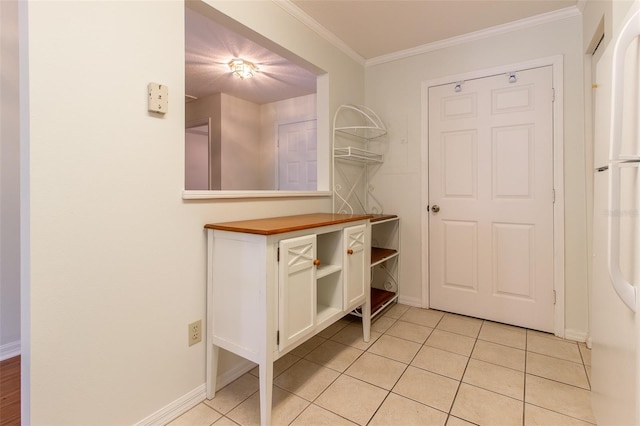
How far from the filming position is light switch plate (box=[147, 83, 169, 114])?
1344 mm

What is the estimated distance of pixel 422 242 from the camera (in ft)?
9.18

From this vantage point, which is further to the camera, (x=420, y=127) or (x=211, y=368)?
(x=420, y=127)

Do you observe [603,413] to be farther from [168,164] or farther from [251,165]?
[251,165]

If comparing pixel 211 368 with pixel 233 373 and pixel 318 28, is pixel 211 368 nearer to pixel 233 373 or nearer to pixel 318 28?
pixel 233 373

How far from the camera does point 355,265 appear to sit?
202cm

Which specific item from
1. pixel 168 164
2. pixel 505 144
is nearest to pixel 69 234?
pixel 168 164

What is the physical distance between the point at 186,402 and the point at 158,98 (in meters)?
1.44

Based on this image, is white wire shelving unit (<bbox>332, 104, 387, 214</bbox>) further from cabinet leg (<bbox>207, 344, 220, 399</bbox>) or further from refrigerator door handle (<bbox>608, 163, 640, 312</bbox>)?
refrigerator door handle (<bbox>608, 163, 640, 312</bbox>)

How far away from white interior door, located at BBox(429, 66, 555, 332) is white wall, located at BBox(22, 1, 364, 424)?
6.44 feet

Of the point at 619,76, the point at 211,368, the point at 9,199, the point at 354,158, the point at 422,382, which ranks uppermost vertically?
the point at 354,158

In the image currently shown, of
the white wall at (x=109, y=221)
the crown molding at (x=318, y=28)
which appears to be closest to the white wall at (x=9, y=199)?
the white wall at (x=109, y=221)

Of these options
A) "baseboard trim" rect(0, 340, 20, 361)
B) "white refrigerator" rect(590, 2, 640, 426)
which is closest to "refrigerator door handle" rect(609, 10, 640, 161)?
"white refrigerator" rect(590, 2, 640, 426)

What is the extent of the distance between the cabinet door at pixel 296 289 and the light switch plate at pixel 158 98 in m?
0.80

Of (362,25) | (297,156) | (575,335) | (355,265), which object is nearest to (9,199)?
(355,265)
